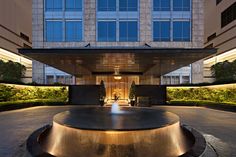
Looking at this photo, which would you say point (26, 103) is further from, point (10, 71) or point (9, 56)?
point (9, 56)

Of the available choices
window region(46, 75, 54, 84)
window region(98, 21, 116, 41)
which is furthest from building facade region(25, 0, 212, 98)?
window region(46, 75, 54, 84)

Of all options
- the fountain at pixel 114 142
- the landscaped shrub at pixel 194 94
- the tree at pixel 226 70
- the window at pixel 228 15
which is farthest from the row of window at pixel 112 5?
the fountain at pixel 114 142

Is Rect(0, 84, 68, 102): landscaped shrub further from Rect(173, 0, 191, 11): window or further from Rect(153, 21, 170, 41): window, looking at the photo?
Rect(173, 0, 191, 11): window

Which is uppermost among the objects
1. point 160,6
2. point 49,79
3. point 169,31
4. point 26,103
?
point 160,6

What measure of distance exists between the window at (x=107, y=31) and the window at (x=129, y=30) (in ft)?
4.04

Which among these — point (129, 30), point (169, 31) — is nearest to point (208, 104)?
point (169, 31)

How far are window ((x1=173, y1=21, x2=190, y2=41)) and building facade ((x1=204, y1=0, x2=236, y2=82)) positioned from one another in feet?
23.5

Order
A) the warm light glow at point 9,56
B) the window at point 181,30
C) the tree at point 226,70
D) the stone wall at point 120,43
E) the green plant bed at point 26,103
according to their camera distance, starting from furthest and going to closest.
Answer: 1. the warm light glow at point 9,56
2. the window at point 181,30
3. the stone wall at point 120,43
4. the tree at point 226,70
5. the green plant bed at point 26,103

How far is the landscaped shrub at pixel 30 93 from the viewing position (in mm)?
19498

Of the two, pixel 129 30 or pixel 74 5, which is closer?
pixel 129 30

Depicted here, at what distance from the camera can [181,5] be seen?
34.7m

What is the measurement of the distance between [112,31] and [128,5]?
203 inches

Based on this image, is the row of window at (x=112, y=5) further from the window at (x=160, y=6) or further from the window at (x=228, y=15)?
the window at (x=228, y=15)

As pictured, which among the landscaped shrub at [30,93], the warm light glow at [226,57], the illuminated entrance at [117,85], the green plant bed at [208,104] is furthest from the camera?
the warm light glow at [226,57]
